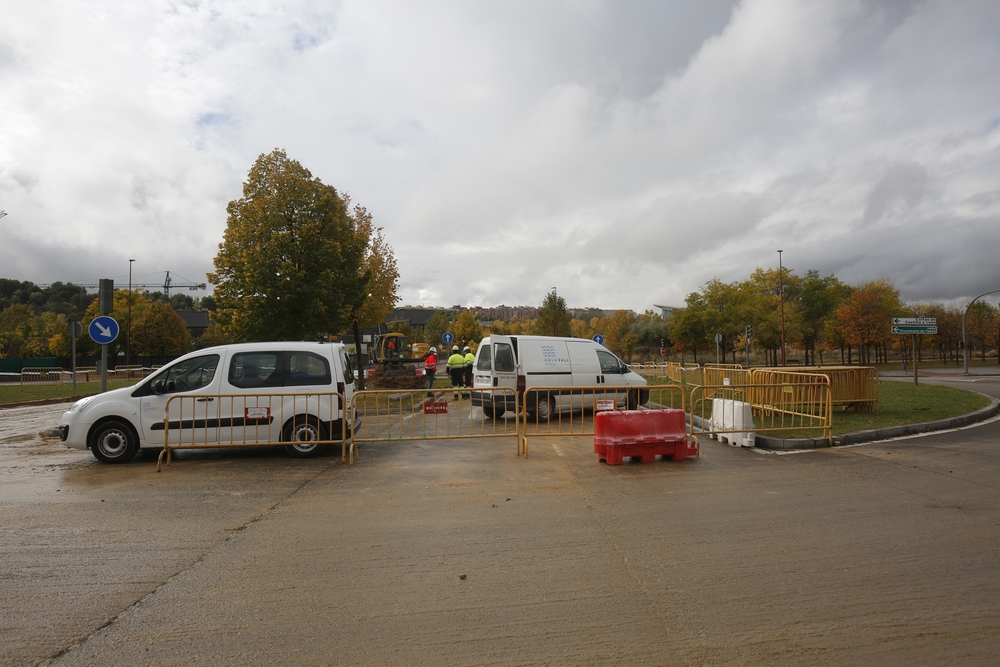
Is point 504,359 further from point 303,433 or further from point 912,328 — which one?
point 912,328

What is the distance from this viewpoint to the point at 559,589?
13.8 feet

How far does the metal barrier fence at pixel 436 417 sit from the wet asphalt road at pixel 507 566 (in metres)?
1.58

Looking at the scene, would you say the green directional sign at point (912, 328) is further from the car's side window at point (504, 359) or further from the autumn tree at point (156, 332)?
the autumn tree at point (156, 332)

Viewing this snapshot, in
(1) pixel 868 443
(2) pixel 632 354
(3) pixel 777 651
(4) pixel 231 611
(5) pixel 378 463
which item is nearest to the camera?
(3) pixel 777 651

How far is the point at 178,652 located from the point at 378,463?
5.83 metres

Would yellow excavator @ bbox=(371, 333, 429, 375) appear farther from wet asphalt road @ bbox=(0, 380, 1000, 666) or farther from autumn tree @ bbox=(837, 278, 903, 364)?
autumn tree @ bbox=(837, 278, 903, 364)

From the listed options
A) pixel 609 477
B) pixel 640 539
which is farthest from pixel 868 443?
pixel 640 539

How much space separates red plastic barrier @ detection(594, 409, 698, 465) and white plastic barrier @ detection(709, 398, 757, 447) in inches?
63.4

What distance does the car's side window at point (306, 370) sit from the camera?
960 centimetres

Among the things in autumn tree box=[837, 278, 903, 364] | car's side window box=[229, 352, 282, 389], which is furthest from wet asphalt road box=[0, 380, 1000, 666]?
autumn tree box=[837, 278, 903, 364]

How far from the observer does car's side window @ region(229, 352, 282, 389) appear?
31.1 ft

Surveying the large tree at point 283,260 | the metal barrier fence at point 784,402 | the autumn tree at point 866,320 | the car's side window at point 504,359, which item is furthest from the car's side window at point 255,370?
the autumn tree at point 866,320

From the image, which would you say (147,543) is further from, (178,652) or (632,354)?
(632,354)

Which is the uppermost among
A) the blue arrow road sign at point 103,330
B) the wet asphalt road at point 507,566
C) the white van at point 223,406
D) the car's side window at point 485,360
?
the blue arrow road sign at point 103,330
